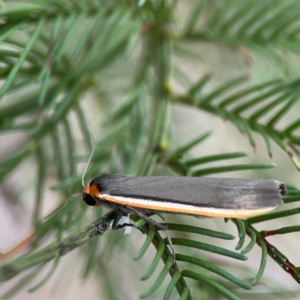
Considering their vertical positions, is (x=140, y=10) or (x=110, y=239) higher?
(x=140, y=10)

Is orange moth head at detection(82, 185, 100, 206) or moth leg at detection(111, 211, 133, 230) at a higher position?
orange moth head at detection(82, 185, 100, 206)

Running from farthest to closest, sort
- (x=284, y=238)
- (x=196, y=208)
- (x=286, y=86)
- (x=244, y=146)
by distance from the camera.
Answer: (x=244, y=146)
(x=284, y=238)
(x=286, y=86)
(x=196, y=208)

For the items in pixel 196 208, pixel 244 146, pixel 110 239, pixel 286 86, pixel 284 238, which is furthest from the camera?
pixel 244 146

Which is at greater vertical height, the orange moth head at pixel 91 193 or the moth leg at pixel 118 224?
the orange moth head at pixel 91 193

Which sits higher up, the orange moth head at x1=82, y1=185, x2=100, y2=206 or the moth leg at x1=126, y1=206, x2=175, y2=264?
the orange moth head at x1=82, y1=185, x2=100, y2=206

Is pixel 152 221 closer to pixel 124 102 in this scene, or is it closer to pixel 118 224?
pixel 118 224

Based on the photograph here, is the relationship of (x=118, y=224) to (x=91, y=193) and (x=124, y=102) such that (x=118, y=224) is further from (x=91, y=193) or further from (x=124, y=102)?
(x=124, y=102)

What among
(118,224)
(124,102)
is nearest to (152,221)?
(118,224)

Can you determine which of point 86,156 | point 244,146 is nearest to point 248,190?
point 86,156

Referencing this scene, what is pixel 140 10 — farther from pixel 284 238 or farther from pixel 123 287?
pixel 284 238

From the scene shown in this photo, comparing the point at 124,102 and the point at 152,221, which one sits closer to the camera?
the point at 152,221

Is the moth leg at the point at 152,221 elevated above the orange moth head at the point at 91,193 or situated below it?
below
